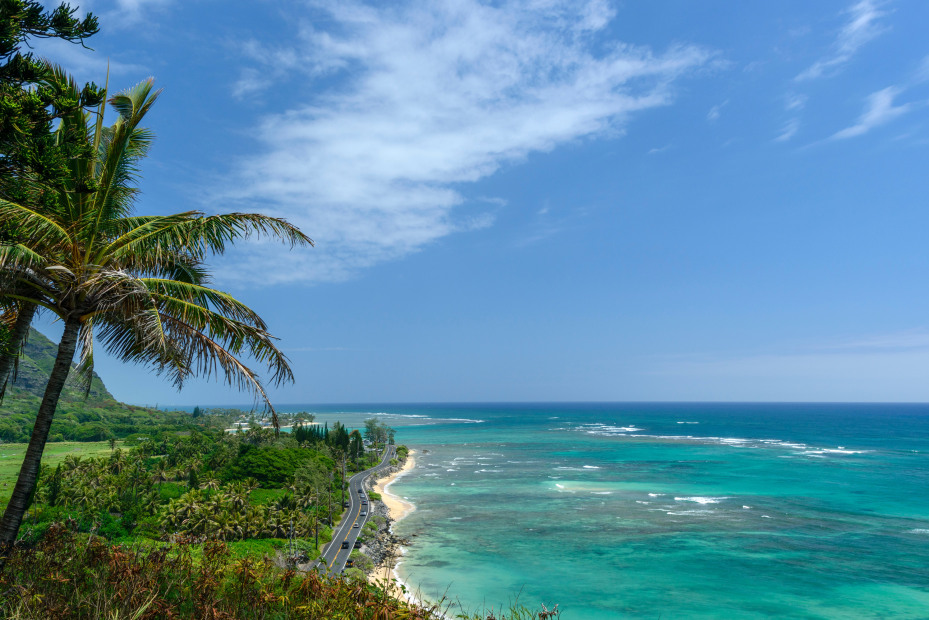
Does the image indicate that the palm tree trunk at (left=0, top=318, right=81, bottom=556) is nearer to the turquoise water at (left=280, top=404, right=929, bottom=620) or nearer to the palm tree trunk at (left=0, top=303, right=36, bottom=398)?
the palm tree trunk at (left=0, top=303, right=36, bottom=398)

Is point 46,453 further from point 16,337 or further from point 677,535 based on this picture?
point 16,337

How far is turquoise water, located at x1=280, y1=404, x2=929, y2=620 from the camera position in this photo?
33344mm

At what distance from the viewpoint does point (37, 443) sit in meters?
8.08

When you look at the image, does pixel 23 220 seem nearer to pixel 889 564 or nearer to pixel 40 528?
pixel 40 528

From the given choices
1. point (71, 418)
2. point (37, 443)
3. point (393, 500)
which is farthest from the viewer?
point (71, 418)

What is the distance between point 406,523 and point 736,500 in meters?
41.0

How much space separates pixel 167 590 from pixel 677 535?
49.6 m

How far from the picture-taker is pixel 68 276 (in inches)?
315

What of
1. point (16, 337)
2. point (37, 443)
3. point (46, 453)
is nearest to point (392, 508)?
point (37, 443)

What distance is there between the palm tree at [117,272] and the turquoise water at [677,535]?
15.1 meters

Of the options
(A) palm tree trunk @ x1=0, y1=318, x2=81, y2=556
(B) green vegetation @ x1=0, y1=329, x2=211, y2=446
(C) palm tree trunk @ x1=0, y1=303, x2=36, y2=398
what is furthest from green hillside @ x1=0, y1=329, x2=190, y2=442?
(A) palm tree trunk @ x1=0, y1=318, x2=81, y2=556

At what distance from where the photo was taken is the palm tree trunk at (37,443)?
25.2 feet

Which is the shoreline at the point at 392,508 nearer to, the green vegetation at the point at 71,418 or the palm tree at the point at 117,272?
the palm tree at the point at 117,272

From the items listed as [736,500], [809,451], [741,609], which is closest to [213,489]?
[741,609]
